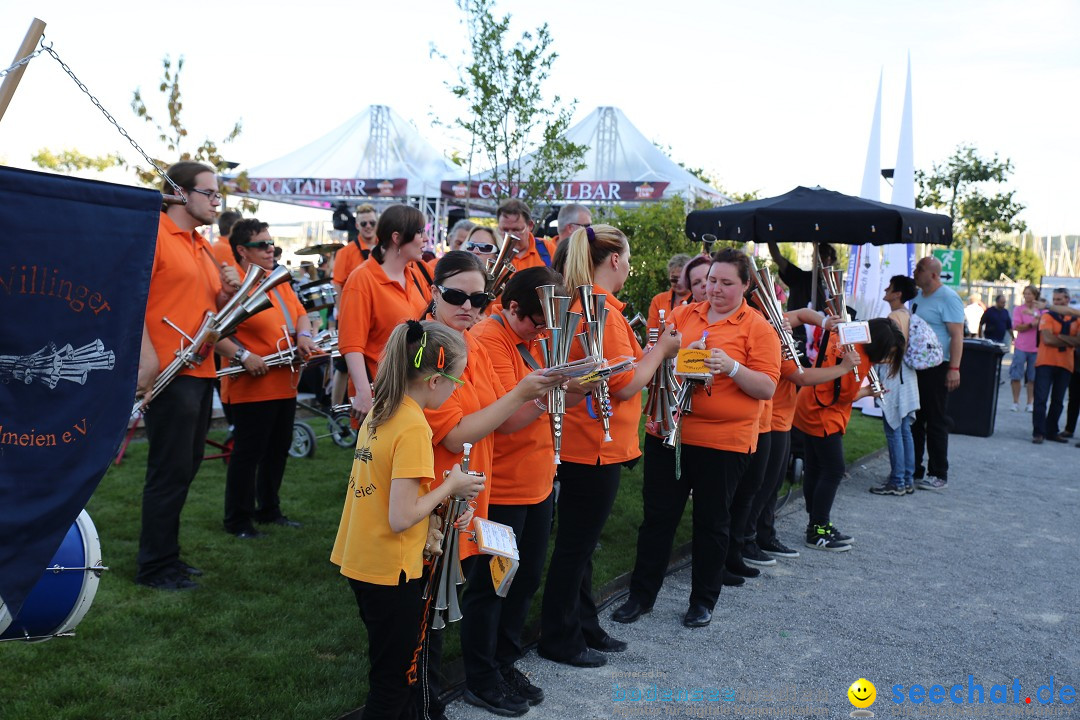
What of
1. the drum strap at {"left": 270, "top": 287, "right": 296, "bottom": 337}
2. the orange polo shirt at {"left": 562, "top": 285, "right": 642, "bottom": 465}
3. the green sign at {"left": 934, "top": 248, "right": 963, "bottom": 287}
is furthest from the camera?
the green sign at {"left": 934, "top": 248, "right": 963, "bottom": 287}

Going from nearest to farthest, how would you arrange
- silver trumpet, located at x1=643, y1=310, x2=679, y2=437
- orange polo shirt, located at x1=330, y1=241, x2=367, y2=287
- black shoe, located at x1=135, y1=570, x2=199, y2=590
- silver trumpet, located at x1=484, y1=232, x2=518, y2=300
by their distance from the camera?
silver trumpet, located at x1=643, y1=310, x2=679, y2=437 < black shoe, located at x1=135, y1=570, x2=199, y2=590 < silver trumpet, located at x1=484, y1=232, x2=518, y2=300 < orange polo shirt, located at x1=330, y1=241, x2=367, y2=287

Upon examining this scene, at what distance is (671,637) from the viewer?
5016mm

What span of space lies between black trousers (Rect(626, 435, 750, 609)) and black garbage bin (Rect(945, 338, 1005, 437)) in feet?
29.3

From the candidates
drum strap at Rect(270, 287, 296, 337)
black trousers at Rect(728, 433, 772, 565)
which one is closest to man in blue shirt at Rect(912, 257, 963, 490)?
black trousers at Rect(728, 433, 772, 565)

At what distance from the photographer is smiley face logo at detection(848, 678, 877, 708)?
14.0 feet

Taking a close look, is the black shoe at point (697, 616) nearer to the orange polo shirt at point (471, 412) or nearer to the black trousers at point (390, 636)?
the orange polo shirt at point (471, 412)

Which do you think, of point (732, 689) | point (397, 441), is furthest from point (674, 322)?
point (397, 441)

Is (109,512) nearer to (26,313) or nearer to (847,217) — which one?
(26,313)

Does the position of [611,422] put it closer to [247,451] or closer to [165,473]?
[165,473]

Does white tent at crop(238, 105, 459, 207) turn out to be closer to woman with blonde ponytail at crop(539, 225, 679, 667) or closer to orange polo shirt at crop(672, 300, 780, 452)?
orange polo shirt at crop(672, 300, 780, 452)

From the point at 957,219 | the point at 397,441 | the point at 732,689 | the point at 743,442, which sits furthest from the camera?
the point at 957,219

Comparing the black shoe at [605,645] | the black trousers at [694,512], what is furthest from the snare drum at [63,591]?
the black trousers at [694,512]

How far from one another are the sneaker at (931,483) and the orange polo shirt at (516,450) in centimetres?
695

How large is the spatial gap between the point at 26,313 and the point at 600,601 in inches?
147
